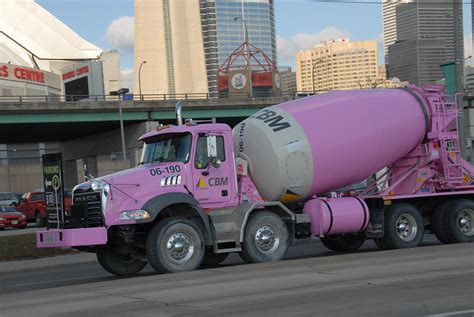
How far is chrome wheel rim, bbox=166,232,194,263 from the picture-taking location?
506 inches

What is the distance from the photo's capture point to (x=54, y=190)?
1318 centimetres

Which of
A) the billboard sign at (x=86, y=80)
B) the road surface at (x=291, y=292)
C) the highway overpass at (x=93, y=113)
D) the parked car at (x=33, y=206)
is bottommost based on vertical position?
the parked car at (x=33, y=206)

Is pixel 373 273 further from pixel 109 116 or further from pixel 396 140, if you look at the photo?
pixel 109 116

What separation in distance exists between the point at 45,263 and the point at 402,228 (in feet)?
30.4

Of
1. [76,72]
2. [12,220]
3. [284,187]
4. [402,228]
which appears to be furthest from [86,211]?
[76,72]

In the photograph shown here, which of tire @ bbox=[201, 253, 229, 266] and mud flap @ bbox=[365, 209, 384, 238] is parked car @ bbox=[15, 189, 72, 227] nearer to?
tire @ bbox=[201, 253, 229, 266]

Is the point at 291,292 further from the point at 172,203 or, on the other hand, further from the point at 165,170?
the point at 165,170

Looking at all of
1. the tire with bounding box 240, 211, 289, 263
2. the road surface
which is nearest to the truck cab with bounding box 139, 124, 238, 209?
the tire with bounding box 240, 211, 289, 263

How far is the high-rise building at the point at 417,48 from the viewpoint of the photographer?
76312 millimetres

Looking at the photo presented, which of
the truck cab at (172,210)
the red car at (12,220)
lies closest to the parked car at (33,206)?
the red car at (12,220)

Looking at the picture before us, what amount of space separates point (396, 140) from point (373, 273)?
5591mm

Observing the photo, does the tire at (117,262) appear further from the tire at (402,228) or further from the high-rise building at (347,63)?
the high-rise building at (347,63)

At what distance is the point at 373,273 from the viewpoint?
11.0 metres

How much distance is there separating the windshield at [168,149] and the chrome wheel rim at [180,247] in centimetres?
151
